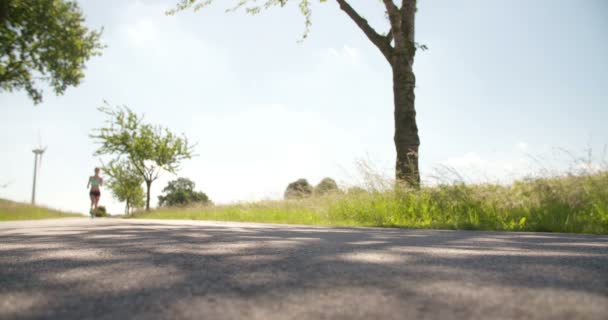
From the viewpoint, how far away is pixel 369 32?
9.72 m

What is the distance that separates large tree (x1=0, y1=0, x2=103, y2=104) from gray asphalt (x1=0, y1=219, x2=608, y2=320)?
19817 mm

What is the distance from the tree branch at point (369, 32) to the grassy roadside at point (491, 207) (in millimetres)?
3519

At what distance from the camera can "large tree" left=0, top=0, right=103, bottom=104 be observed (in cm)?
1752

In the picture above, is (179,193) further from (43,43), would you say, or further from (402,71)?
(402,71)

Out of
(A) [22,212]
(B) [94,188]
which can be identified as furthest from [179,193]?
(B) [94,188]

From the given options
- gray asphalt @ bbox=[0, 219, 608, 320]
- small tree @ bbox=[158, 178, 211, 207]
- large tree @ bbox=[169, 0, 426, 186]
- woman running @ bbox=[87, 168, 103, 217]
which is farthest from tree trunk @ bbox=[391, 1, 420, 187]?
small tree @ bbox=[158, 178, 211, 207]

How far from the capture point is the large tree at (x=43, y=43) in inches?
690

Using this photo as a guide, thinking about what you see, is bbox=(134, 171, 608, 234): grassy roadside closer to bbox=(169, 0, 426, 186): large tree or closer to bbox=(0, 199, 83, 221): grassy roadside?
bbox=(169, 0, 426, 186): large tree

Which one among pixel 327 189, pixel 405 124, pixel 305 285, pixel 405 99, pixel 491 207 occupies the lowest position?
pixel 305 285

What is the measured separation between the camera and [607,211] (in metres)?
5.26

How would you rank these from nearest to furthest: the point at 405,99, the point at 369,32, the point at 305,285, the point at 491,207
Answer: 1. the point at 305,285
2. the point at 491,207
3. the point at 405,99
4. the point at 369,32

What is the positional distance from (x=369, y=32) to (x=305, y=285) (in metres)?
9.11

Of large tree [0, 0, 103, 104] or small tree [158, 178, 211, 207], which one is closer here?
large tree [0, 0, 103, 104]

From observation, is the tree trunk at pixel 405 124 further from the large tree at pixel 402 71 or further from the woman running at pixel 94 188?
the woman running at pixel 94 188
